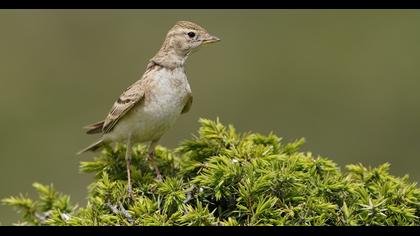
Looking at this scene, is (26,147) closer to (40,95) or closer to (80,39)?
(40,95)

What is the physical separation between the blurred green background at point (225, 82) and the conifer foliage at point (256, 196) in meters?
5.83

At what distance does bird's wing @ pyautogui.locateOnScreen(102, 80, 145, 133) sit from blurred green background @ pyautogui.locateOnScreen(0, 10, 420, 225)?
4097 mm

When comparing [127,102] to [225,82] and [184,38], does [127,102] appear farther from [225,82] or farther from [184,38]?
[225,82]

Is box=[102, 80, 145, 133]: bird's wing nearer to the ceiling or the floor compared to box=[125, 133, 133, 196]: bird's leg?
nearer to the ceiling

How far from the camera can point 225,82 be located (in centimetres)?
1326

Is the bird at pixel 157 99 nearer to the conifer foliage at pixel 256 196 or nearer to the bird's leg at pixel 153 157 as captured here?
the bird's leg at pixel 153 157

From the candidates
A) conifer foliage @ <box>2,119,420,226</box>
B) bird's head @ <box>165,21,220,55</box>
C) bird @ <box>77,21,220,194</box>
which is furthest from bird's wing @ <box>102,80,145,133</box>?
conifer foliage @ <box>2,119,420,226</box>

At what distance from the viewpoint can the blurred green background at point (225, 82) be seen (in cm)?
1202

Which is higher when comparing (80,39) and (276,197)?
(80,39)

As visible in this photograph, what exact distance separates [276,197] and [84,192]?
6.32 metres

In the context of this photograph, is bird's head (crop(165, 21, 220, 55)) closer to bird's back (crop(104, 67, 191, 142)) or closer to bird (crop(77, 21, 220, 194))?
bird (crop(77, 21, 220, 194))

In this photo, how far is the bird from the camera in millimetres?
7090

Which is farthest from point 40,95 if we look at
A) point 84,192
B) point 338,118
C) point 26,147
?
point 338,118

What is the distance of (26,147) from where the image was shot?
39.6ft
